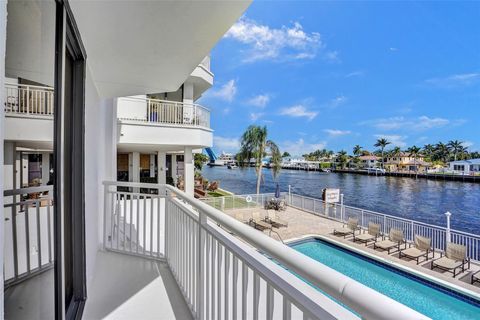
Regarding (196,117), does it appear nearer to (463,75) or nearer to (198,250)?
(198,250)

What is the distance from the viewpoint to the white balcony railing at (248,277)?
589 mm

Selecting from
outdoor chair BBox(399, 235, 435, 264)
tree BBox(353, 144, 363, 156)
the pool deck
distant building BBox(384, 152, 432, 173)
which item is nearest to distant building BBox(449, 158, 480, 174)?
distant building BBox(384, 152, 432, 173)

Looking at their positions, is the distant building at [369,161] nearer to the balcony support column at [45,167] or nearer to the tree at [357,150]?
the tree at [357,150]

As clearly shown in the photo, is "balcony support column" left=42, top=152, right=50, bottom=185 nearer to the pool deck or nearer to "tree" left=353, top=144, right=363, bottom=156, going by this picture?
the pool deck

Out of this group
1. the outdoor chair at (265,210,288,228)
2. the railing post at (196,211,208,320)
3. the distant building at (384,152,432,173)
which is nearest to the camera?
the railing post at (196,211,208,320)

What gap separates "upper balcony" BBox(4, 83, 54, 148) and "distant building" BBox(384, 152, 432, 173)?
56.8 meters

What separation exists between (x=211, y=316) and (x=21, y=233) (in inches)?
46.0

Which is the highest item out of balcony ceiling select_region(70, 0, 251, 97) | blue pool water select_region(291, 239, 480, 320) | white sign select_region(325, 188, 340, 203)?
balcony ceiling select_region(70, 0, 251, 97)

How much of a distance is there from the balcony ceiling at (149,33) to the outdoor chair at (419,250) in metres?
7.91

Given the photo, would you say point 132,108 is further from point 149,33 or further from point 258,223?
point 149,33

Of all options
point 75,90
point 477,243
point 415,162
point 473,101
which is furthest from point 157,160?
point 473,101

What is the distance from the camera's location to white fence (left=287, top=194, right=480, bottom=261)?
23.7 feet

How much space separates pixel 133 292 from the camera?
2477mm

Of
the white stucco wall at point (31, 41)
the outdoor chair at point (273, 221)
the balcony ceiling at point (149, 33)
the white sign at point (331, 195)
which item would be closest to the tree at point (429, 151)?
the white sign at point (331, 195)
